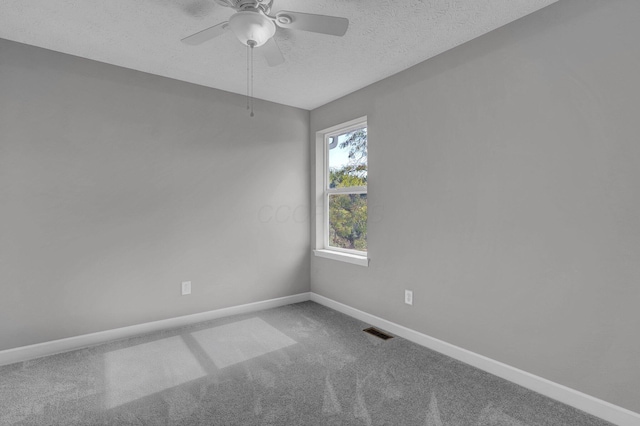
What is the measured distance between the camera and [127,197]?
2.83 metres

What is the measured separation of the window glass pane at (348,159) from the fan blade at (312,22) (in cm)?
169

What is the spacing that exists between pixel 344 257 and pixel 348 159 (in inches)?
43.8

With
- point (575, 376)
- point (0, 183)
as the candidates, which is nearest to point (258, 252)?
point (0, 183)

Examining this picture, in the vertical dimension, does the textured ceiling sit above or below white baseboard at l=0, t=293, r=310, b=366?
above

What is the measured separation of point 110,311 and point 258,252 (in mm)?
1463

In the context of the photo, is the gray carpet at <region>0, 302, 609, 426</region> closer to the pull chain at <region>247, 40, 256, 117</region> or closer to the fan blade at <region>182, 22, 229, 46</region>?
the pull chain at <region>247, 40, 256, 117</region>

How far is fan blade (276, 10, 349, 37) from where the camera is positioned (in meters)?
1.71

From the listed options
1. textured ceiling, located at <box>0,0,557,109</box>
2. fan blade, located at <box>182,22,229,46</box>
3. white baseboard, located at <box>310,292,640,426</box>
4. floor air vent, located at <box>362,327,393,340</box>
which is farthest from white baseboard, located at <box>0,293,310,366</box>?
fan blade, located at <box>182,22,229,46</box>

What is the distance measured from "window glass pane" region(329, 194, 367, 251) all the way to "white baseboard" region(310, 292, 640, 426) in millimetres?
859

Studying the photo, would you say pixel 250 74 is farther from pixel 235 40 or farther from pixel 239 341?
pixel 239 341

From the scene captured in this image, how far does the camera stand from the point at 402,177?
2873mm

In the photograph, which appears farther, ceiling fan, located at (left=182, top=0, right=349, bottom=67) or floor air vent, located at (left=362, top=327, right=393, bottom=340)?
floor air vent, located at (left=362, top=327, right=393, bottom=340)

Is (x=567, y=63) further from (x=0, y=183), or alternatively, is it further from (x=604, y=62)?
(x=0, y=183)

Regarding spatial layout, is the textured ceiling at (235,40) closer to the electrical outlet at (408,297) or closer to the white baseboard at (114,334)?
the electrical outlet at (408,297)
